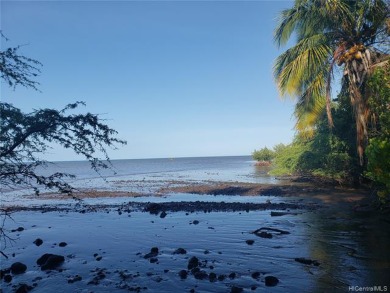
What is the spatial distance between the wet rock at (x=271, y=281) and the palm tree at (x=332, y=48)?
870 cm

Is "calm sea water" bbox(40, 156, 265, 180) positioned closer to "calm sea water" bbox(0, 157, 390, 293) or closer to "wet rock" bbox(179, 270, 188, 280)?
"calm sea water" bbox(0, 157, 390, 293)

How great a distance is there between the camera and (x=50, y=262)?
33.7ft

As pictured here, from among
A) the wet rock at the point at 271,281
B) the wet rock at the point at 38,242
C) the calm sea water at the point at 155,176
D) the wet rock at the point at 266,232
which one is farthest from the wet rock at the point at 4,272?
the wet rock at the point at 266,232

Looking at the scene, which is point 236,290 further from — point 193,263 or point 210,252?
point 210,252

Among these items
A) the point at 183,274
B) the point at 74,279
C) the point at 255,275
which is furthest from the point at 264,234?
the point at 74,279

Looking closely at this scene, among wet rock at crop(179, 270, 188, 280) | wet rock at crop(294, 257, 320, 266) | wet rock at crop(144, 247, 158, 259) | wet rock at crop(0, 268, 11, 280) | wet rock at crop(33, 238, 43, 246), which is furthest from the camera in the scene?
wet rock at crop(33, 238, 43, 246)

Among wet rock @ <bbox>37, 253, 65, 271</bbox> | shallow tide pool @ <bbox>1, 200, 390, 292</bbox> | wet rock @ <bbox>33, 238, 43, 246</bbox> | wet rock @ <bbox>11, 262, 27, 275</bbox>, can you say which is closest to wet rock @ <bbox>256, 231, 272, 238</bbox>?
shallow tide pool @ <bbox>1, 200, 390, 292</bbox>

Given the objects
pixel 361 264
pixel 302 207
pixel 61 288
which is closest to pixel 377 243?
pixel 361 264

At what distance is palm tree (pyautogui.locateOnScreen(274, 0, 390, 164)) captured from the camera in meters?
14.6

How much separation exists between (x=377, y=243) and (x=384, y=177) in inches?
104

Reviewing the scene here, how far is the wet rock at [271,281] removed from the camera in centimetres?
791

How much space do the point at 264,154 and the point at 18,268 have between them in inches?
2761

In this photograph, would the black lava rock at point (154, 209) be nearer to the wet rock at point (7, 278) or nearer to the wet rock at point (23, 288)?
the wet rock at point (7, 278)

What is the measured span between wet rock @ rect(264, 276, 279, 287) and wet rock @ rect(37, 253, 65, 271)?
6.58 metres
